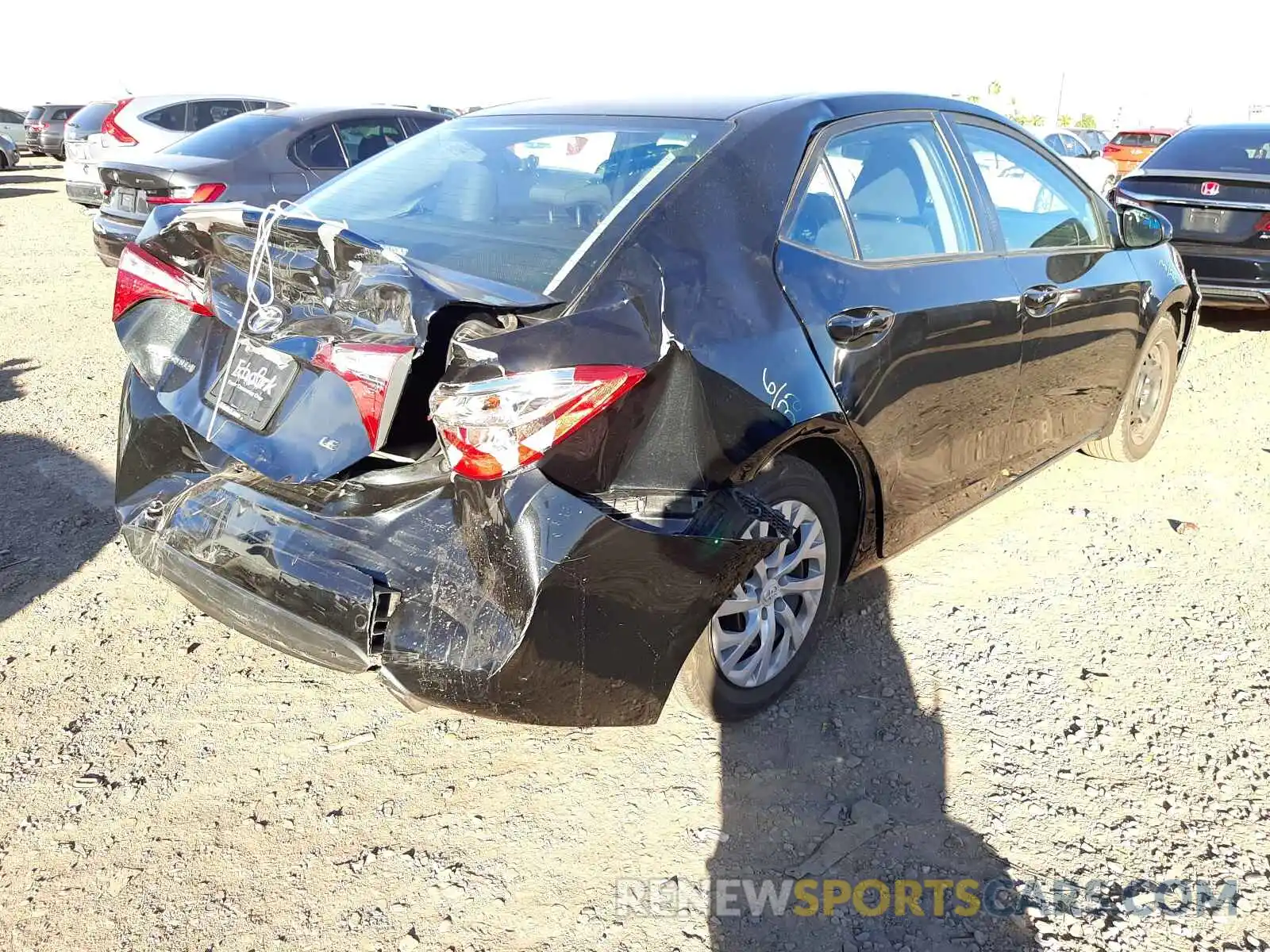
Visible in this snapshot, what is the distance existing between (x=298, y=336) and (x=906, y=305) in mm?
1736

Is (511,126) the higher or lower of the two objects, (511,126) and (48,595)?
the higher

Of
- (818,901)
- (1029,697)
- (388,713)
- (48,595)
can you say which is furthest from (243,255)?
(1029,697)

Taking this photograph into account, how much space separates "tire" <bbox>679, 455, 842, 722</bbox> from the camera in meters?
2.67

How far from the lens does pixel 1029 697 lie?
3121 millimetres

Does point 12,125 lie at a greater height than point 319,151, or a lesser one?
lesser

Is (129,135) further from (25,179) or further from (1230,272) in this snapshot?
(25,179)

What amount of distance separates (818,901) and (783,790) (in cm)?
39

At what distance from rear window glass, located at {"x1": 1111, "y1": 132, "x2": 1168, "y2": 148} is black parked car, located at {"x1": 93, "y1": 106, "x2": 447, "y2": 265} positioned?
20.7m

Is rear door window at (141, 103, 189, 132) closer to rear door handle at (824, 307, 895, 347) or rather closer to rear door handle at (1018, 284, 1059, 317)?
rear door handle at (1018, 284, 1059, 317)

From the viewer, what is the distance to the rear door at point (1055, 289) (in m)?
3.56

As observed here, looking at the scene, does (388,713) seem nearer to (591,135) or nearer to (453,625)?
(453,625)

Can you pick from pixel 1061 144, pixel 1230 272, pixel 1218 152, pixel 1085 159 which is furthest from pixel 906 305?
pixel 1061 144

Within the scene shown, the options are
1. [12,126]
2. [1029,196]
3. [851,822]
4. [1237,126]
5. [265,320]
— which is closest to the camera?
[265,320]

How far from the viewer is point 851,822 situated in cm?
257
